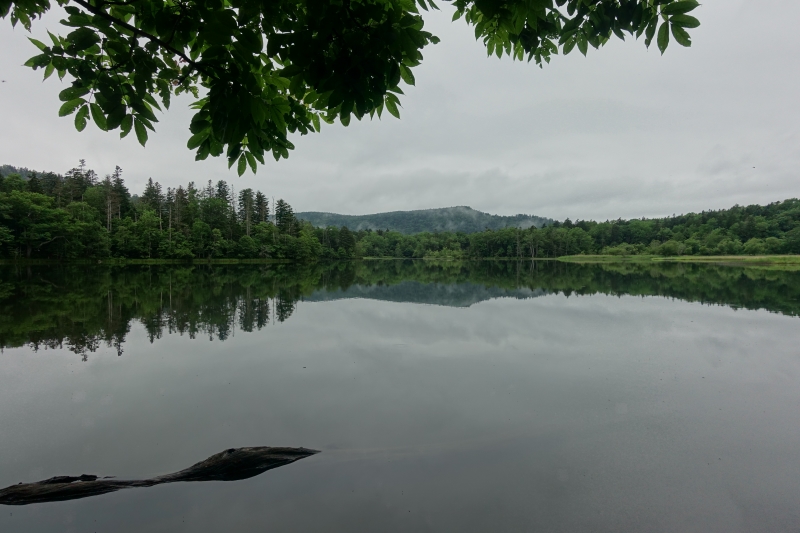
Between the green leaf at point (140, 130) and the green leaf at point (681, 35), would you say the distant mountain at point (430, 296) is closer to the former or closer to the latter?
the green leaf at point (681, 35)

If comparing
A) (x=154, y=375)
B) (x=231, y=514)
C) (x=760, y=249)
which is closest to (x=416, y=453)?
(x=231, y=514)

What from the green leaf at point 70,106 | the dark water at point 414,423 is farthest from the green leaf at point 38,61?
the dark water at point 414,423

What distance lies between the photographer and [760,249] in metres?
92.0

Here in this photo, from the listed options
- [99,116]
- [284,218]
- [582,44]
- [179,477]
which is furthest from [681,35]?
[284,218]

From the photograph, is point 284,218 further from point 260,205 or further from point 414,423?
point 414,423

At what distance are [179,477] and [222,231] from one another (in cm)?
8521

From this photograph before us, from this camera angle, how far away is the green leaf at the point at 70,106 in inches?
76.0

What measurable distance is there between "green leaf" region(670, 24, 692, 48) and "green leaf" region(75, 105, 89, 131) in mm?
3366

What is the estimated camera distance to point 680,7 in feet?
6.68

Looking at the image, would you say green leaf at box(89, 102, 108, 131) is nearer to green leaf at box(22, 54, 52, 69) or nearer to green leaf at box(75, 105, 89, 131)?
green leaf at box(75, 105, 89, 131)

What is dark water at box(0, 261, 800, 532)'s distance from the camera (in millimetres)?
4746

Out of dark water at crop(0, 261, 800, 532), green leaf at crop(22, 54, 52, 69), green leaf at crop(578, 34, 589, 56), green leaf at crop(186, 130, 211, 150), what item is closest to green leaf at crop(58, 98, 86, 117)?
green leaf at crop(22, 54, 52, 69)

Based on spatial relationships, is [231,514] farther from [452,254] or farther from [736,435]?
[452,254]

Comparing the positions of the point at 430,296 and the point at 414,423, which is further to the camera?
the point at 430,296
